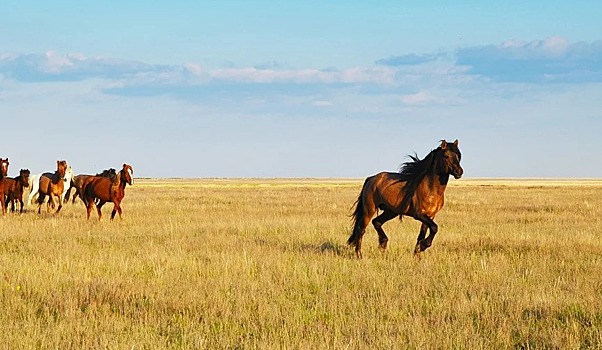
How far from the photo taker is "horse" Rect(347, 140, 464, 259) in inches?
469

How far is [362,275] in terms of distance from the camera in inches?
388

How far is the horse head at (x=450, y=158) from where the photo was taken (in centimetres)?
1182

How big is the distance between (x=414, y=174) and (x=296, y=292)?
4.70 m

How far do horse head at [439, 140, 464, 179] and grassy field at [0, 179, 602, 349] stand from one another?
1.54m

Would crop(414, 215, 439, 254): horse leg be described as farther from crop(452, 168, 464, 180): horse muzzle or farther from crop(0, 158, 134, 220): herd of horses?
crop(0, 158, 134, 220): herd of horses

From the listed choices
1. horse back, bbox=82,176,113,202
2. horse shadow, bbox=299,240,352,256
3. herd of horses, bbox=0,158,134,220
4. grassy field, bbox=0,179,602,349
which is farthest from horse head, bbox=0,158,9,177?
horse shadow, bbox=299,240,352,256

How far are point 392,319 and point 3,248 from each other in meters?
9.30

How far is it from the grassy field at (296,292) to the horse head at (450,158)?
5.06ft

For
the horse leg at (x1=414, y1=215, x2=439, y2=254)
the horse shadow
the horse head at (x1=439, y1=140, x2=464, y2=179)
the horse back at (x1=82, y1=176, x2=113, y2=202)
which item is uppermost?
the horse head at (x1=439, y1=140, x2=464, y2=179)

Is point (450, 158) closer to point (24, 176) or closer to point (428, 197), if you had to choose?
point (428, 197)

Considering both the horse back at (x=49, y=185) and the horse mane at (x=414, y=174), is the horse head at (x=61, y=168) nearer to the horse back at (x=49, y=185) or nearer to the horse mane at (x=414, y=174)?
the horse back at (x=49, y=185)

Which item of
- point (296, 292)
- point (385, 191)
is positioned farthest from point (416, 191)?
point (296, 292)

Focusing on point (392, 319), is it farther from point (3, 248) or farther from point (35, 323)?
point (3, 248)

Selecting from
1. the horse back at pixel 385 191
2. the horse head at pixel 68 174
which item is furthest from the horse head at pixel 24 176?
the horse back at pixel 385 191
